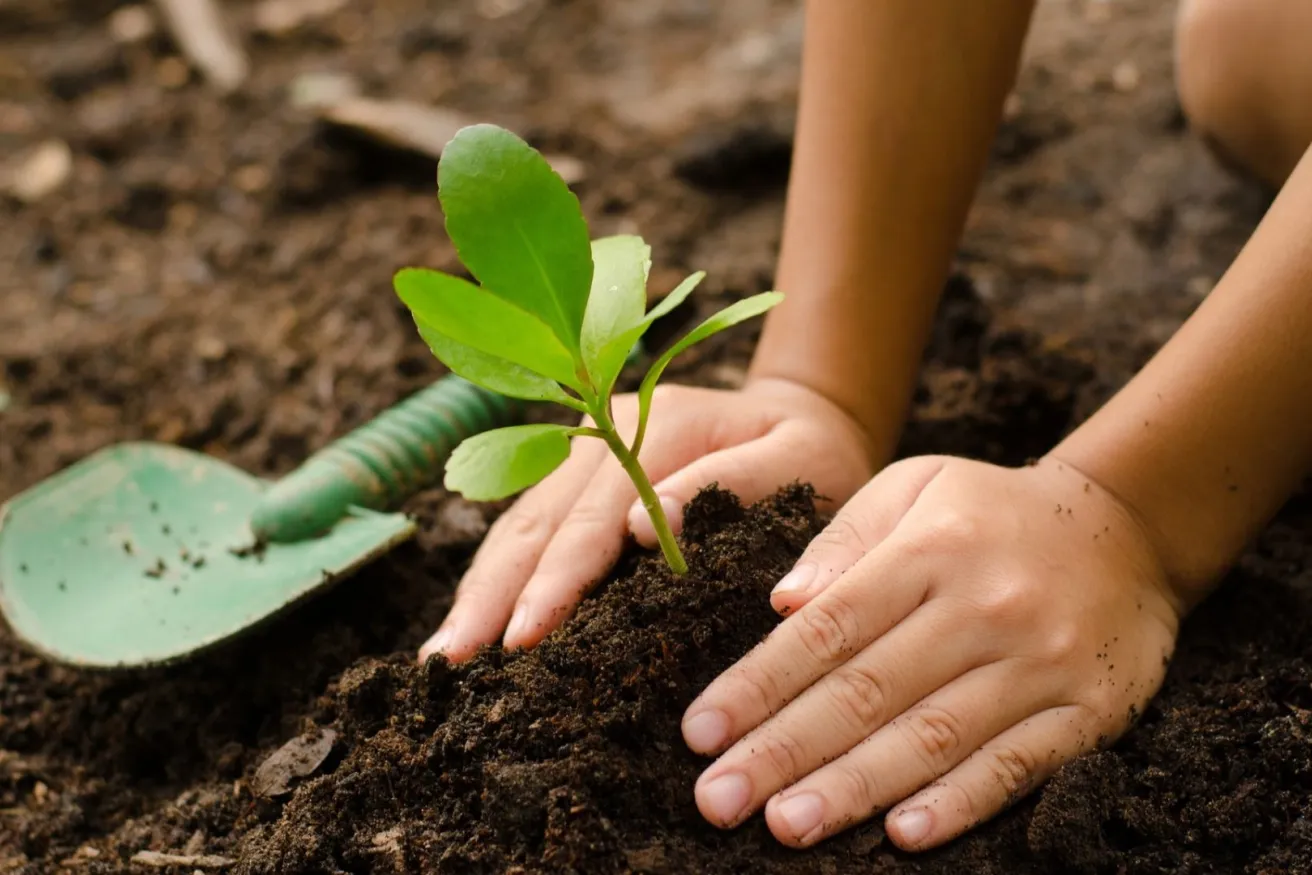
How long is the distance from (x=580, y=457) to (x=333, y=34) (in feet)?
7.14

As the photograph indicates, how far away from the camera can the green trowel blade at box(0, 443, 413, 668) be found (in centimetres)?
127

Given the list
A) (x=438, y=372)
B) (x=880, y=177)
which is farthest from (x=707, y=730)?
(x=438, y=372)

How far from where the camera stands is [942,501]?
1.06m

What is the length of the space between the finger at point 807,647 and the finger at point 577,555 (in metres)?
0.19

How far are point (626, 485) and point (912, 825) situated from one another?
1.40ft

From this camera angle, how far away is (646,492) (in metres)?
0.94

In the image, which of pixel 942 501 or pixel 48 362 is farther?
pixel 48 362

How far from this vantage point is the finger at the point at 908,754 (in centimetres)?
94

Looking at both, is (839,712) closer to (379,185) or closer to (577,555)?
(577,555)

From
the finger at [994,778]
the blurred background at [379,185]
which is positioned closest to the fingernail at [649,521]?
the finger at [994,778]

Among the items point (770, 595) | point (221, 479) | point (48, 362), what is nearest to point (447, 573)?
point (221, 479)

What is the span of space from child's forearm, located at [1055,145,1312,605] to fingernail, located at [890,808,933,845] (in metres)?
0.39

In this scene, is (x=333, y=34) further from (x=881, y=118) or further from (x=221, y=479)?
(x=881, y=118)

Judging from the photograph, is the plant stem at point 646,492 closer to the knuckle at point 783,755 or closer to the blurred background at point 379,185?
the knuckle at point 783,755
